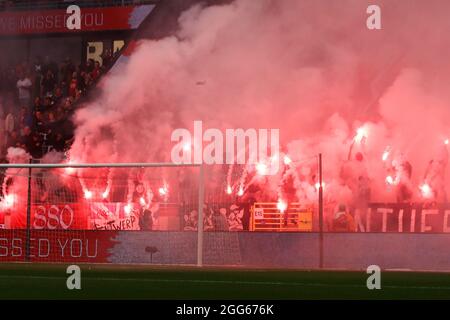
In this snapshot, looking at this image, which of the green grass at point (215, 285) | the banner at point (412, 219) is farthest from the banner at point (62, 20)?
the green grass at point (215, 285)

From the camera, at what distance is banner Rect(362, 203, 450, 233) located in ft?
64.0

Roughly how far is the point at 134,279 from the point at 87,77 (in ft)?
51.4

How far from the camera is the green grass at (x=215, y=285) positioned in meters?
10.6

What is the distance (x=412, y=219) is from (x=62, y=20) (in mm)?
14340

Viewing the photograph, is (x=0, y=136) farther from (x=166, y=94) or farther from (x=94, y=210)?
(x=94, y=210)

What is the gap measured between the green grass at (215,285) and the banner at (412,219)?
5202 millimetres

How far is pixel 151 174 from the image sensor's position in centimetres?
2086

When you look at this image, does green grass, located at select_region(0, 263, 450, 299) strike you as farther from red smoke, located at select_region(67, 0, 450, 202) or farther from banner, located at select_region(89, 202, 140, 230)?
red smoke, located at select_region(67, 0, 450, 202)

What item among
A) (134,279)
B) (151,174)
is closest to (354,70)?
(151,174)

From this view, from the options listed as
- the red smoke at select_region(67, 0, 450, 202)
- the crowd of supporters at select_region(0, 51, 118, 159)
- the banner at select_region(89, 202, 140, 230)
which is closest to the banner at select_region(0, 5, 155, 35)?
the crowd of supporters at select_region(0, 51, 118, 159)

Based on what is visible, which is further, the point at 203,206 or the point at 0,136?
the point at 0,136

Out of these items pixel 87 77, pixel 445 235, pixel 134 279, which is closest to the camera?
pixel 134 279

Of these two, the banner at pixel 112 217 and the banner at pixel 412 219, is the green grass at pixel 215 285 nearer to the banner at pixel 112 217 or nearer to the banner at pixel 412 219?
the banner at pixel 112 217

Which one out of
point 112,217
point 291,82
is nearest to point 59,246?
point 112,217
